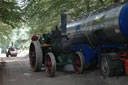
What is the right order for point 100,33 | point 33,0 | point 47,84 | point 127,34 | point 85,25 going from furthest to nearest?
point 33,0, point 85,25, point 100,33, point 47,84, point 127,34

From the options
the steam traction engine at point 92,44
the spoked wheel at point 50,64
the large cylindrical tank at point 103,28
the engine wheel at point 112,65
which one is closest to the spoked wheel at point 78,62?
the steam traction engine at point 92,44

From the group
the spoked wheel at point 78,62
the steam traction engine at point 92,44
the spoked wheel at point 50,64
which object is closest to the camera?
the steam traction engine at point 92,44

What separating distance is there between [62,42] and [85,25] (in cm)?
123

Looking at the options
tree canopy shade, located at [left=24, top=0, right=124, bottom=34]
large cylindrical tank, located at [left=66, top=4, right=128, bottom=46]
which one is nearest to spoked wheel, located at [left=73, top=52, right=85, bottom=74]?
large cylindrical tank, located at [left=66, top=4, right=128, bottom=46]

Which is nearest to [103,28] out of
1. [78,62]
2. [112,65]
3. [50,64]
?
[112,65]

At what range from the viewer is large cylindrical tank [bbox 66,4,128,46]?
269 inches

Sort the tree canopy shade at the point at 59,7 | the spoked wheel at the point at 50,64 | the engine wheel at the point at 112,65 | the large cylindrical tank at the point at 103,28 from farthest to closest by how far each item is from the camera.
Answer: the tree canopy shade at the point at 59,7 < the spoked wheel at the point at 50,64 < the engine wheel at the point at 112,65 < the large cylindrical tank at the point at 103,28

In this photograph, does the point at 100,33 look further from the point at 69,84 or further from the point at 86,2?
the point at 86,2

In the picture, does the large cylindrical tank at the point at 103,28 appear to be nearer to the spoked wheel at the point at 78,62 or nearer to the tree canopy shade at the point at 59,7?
the spoked wheel at the point at 78,62

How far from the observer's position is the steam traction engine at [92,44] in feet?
23.2

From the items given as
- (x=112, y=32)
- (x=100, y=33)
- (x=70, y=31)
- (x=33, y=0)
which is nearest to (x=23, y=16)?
(x=33, y=0)

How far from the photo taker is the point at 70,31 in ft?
35.5

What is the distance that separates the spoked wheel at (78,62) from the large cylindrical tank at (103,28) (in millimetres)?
670

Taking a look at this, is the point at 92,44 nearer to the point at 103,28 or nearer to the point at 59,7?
the point at 103,28
